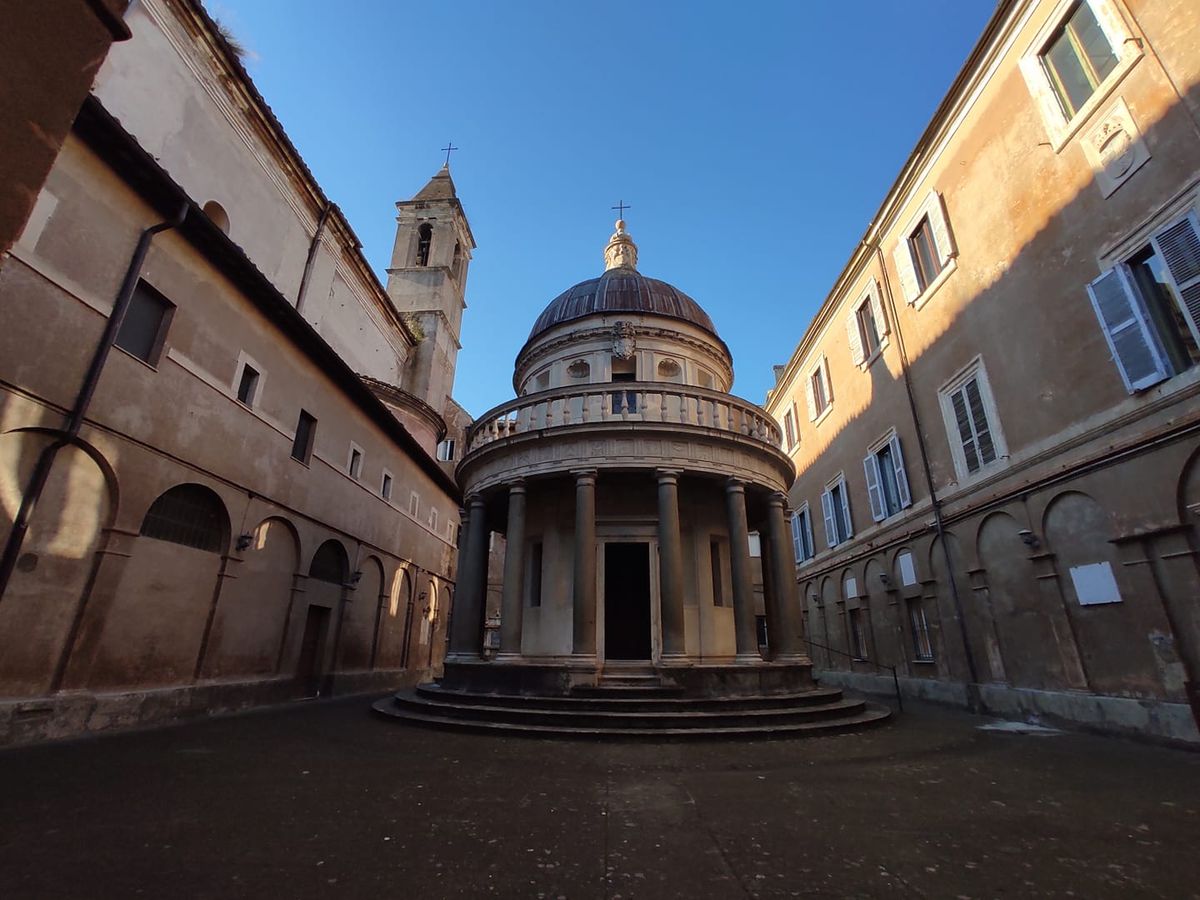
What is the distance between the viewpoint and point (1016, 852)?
4113 mm

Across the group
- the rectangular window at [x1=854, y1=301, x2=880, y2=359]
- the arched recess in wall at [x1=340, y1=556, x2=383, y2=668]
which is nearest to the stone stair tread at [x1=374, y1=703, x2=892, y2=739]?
the arched recess in wall at [x1=340, y1=556, x2=383, y2=668]

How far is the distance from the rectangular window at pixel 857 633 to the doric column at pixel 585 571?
1234 cm

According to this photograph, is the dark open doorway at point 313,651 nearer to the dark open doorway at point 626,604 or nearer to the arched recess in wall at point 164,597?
the arched recess in wall at point 164,597

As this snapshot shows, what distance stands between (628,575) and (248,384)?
1011 cm

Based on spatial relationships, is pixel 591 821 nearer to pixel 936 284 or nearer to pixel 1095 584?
pixel 1095 584

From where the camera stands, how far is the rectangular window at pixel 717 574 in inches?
516

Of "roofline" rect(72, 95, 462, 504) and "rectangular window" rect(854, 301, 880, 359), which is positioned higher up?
"rectangular window" rect(854, 301, 880, 359)

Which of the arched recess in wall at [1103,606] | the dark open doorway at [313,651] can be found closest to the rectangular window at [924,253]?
the arched recess in wall at [1103,606]

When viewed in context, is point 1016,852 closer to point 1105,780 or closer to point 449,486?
point 1105,780

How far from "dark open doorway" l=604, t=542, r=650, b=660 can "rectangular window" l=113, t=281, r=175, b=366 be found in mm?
10157

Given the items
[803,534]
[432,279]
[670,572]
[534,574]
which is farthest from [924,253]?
[432,279]

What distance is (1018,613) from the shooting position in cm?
1162

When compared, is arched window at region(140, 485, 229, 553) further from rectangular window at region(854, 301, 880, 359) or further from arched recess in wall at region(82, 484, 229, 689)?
rectangular window at region(854, 301, 880, 359)

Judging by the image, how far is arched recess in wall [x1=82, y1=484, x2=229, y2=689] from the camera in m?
9.12
